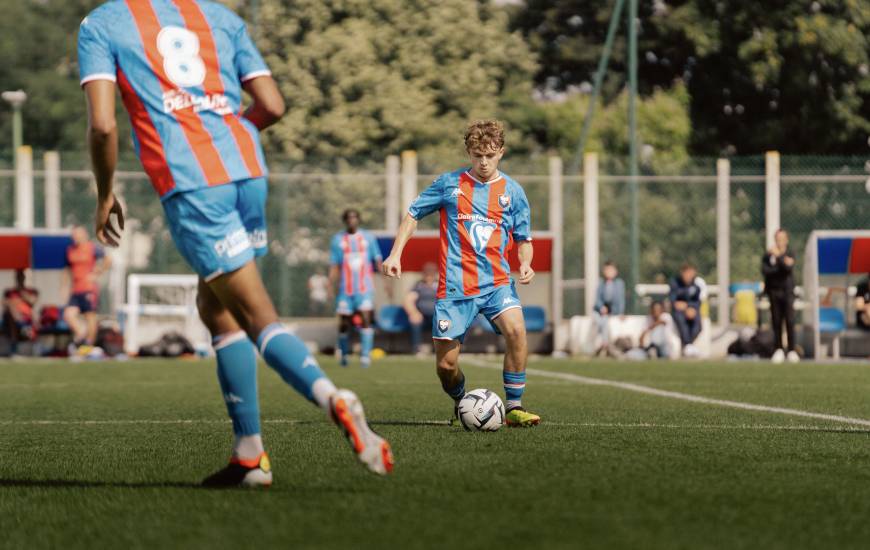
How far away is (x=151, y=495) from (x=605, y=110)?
37112mm

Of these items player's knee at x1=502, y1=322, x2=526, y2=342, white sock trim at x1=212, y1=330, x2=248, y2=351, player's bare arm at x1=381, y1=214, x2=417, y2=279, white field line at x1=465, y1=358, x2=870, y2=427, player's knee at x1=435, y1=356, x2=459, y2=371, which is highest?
player's bare arm at x1=381, y1=214, x2=417, y2=279

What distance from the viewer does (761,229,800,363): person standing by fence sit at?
2091 cm

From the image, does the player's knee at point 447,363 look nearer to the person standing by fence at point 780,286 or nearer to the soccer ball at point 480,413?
the soccer ball at point 480,413

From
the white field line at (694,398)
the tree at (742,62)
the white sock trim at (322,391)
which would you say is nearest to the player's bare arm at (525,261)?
the white field line at (694,398)

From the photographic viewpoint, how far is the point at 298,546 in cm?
402

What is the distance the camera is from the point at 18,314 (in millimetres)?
21734

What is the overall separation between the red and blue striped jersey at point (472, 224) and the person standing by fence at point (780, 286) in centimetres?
1276

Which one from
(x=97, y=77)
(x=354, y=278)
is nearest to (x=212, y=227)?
(x=97, y=77)

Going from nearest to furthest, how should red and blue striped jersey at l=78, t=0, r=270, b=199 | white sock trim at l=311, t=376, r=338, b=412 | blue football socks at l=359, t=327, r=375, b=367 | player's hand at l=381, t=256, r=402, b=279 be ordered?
white sock trim at l=311, t=376, r=338, b=412, red and blue striped jersey at l=78, t=0, r=270, b=199, player's hand at l=381, t=256, r=402, b=279, blue football socks at l=359, t=327, r=375, b=367

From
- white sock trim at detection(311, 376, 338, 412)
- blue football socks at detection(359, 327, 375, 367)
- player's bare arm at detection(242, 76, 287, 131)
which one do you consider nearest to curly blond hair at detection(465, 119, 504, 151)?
player's bare arm at detection(242, 76, 287, 131)

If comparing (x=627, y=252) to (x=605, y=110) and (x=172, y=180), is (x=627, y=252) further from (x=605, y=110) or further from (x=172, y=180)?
(x=172, y=180)

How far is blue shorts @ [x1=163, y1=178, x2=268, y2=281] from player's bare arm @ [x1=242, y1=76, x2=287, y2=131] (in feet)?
1.09

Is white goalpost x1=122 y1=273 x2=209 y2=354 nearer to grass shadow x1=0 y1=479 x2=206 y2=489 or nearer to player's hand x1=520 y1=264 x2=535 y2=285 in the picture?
player's hand x1=520 y1=264 x2=535 y2=285

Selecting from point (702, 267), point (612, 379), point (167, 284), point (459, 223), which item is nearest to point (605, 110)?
point (702, 267)
